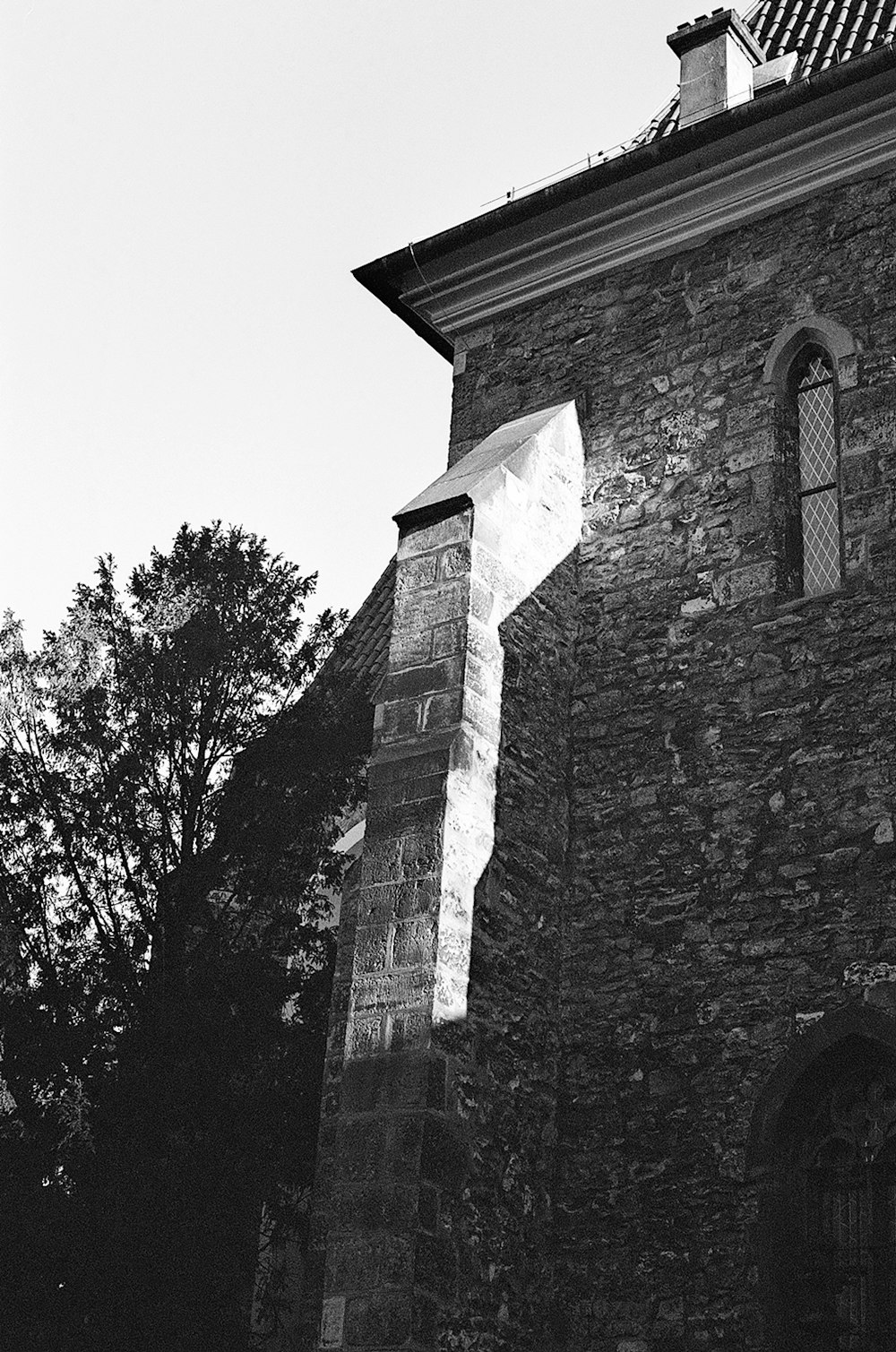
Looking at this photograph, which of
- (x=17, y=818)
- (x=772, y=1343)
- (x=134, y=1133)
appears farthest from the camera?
(x=17, y=818)

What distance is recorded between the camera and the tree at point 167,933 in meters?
9.98

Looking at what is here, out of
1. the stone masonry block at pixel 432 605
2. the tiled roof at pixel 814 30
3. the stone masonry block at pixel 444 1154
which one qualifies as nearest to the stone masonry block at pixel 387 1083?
the stone masonry block at pixel 444 1154

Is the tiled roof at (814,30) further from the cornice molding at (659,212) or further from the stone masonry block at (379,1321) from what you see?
the stone masonry block at (379,1321)

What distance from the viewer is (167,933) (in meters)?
11.3

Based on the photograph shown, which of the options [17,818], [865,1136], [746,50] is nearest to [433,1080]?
[865,1136]

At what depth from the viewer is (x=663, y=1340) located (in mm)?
8352

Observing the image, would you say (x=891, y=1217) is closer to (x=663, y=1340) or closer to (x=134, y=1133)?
(x=663, y=1340)

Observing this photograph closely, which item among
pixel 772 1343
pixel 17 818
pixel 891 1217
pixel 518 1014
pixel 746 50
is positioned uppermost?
pixel 746 50

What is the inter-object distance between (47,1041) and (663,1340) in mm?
4237

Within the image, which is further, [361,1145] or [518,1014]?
[518,1014]

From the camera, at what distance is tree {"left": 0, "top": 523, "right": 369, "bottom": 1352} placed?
9.98 meters

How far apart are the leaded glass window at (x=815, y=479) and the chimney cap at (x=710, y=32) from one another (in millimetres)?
2804

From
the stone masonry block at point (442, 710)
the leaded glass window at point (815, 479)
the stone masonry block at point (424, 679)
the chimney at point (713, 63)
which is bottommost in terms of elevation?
the stone masonry block at point (442, 710)

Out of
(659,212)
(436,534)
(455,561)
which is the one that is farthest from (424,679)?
(659,212)
